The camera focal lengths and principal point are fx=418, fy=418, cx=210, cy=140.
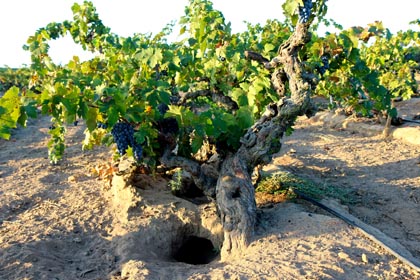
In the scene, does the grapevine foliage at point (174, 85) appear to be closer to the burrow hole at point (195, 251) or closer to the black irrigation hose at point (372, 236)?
the burrow hole at point (195, 251)

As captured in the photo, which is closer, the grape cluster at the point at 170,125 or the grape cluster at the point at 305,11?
the grape cluster at the point at 305,11

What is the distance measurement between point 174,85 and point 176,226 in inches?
62.0

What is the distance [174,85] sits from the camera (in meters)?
4.75

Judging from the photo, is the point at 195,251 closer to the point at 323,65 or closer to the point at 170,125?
the point at 170,125

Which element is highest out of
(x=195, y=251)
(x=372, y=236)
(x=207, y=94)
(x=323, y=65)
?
(x=323, y=65)

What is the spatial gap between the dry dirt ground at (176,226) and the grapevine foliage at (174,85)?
25.9 inches

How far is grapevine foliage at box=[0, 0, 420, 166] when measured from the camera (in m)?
3.22

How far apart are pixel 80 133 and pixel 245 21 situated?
4.66 meters

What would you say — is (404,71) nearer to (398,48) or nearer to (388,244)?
(398,48)

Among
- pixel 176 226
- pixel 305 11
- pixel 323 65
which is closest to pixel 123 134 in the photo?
pixel 176 226

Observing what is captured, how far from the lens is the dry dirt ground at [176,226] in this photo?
3.31 m

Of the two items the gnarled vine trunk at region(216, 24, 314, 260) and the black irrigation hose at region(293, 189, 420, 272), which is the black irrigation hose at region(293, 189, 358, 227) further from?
the gnarled vine trunk at region(216, 24, 314, 260)

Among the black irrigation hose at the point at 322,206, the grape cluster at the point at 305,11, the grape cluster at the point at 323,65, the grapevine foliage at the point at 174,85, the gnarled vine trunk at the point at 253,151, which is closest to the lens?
the grapevine foliage at the point at 174,85

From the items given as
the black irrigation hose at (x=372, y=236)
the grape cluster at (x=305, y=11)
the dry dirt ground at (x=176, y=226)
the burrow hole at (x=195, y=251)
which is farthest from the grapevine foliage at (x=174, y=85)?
A: the black irrigation hose at (x=372, y=236)
